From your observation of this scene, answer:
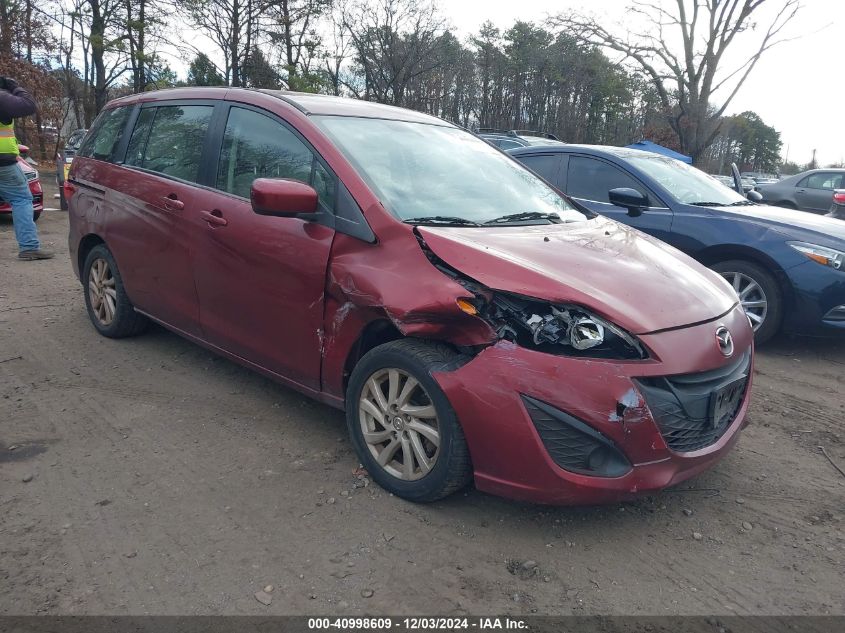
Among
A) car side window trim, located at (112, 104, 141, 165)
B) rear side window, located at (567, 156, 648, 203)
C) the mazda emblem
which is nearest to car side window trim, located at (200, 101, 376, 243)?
car side window trim, located at (112, 104, 141, 165)

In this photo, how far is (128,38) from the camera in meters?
22.0

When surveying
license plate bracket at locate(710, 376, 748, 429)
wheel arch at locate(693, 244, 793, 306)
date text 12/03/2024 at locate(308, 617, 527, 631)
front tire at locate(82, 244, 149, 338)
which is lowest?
date text 12/03/2024 at locate(308, 617, 527, 631)

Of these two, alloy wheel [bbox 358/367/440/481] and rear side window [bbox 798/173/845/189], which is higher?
rear side window [bbox 798/173/845/189]

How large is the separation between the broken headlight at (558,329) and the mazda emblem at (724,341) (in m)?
0.45

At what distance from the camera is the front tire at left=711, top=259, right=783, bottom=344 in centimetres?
513

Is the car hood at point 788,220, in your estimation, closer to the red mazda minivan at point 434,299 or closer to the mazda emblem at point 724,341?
the red mazda minivan at point 434,299

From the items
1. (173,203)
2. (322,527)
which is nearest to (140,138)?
(173,203)

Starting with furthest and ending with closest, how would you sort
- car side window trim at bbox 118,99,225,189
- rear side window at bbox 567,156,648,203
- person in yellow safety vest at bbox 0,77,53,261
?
person in yellow safety vest at bbox 0,77,53,261 < rear side window at bbox 567,156,648,203 < car side window trim at bbox 118,99,225,189

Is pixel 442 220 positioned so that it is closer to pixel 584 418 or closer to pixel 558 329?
pixel 558 329

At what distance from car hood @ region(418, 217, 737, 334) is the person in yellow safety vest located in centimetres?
613

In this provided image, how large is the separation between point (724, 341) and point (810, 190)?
45.1 feet

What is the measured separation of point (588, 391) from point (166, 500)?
6.07 feet

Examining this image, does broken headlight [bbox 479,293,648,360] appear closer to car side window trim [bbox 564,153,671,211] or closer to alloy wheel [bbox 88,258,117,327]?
alloy wheel [bbox 88,258,117,327]

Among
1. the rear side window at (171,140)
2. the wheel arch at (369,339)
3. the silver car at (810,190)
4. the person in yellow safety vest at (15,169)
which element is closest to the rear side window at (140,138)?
the rear side window at (171,140)
